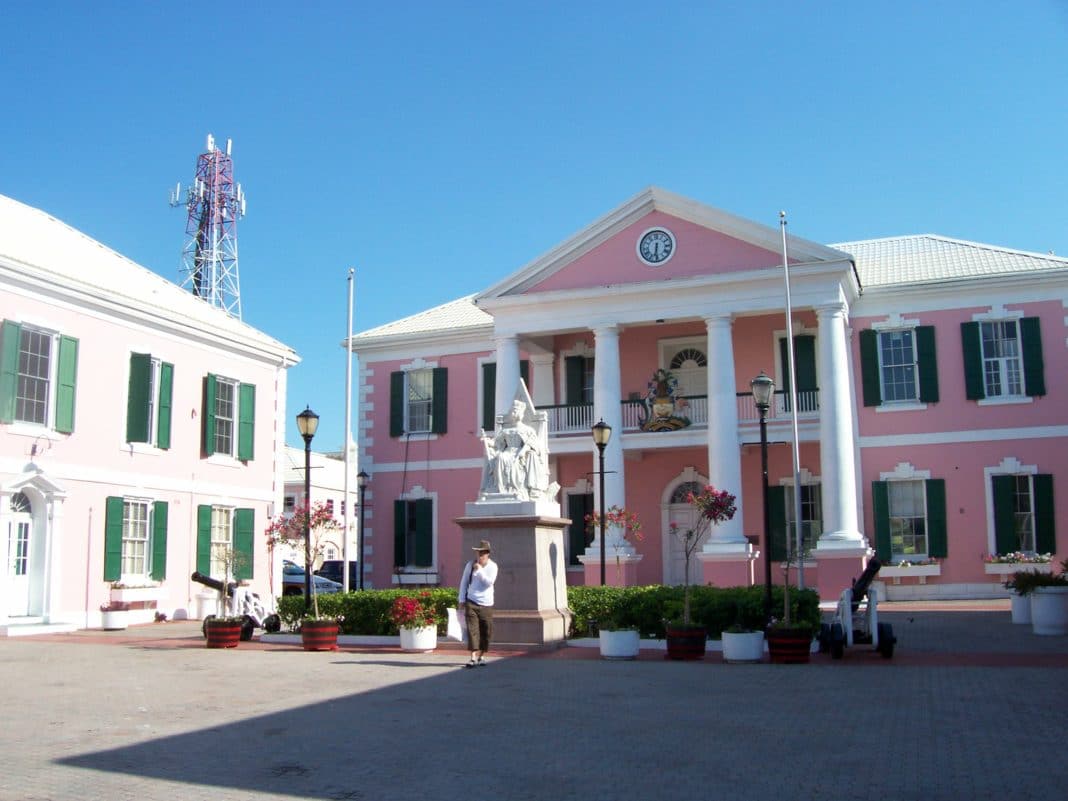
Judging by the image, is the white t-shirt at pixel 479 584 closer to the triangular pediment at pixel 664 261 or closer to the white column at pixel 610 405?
the white column at pixel 610 405

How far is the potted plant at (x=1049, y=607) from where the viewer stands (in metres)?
17.3

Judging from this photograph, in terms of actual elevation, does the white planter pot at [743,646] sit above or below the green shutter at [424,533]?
below

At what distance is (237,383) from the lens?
27.8 meters

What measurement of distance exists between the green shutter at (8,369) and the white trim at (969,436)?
1869cm

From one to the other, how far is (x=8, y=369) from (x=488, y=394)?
43.5 feet

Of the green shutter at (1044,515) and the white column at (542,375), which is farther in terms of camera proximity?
the white column at (542,375)

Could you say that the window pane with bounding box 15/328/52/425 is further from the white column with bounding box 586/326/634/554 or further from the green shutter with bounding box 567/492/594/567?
the green shutter with bounding box 567/492/594/567

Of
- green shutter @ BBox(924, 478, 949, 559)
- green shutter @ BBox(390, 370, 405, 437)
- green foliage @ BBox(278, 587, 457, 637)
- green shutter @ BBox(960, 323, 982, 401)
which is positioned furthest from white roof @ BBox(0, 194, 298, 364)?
green shutter @ BBox(960, 323, 982, 401)

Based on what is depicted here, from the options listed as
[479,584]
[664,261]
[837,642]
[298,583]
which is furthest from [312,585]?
[298,583]

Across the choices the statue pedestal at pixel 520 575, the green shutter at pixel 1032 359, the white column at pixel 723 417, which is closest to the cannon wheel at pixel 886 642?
the statue pedestal at pixel 520 575

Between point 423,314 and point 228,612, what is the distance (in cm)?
1437

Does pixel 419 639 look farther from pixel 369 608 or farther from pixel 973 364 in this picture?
pixel 973 364

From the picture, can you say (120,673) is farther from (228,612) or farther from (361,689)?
(228,612)

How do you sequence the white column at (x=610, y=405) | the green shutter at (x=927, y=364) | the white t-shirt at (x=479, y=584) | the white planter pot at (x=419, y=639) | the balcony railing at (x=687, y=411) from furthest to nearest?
1. the white column at (x=610, y=405)
2. the balcony railing at (x=687, y=411)
3. the green shutter at (x=927, y=364)
4. the white planter pot at (x=419, y=639)
5. the white t-shirt at (x=479, y=584)
